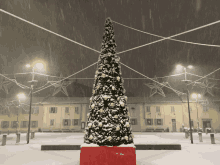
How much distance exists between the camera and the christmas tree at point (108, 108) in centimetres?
602

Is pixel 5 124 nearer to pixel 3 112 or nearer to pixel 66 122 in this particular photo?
pixel 3 112

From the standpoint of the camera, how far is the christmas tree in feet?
19.8

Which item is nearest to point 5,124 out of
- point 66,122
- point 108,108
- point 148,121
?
point 66,122

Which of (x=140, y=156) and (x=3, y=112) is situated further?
(x=3, y=112)

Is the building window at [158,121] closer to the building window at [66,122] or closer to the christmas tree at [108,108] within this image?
the building window at [66,122]

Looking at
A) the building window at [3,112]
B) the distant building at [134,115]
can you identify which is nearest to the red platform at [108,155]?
the distant building at [134,115]

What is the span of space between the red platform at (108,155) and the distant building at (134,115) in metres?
30.0

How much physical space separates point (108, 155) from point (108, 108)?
5.36ft

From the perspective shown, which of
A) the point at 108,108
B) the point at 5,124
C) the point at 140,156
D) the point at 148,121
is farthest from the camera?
the point at 148,121

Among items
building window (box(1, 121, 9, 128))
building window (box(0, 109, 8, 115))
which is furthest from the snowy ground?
building window (box(0, 109, 8, 115))

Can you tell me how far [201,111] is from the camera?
116 ft

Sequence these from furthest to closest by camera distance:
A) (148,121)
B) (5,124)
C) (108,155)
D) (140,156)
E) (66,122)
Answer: (66,122) < (148,121) < (5,124) < (140,156) < (108,155)

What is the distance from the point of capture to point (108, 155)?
5.82m

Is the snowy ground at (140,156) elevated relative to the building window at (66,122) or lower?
elevated
